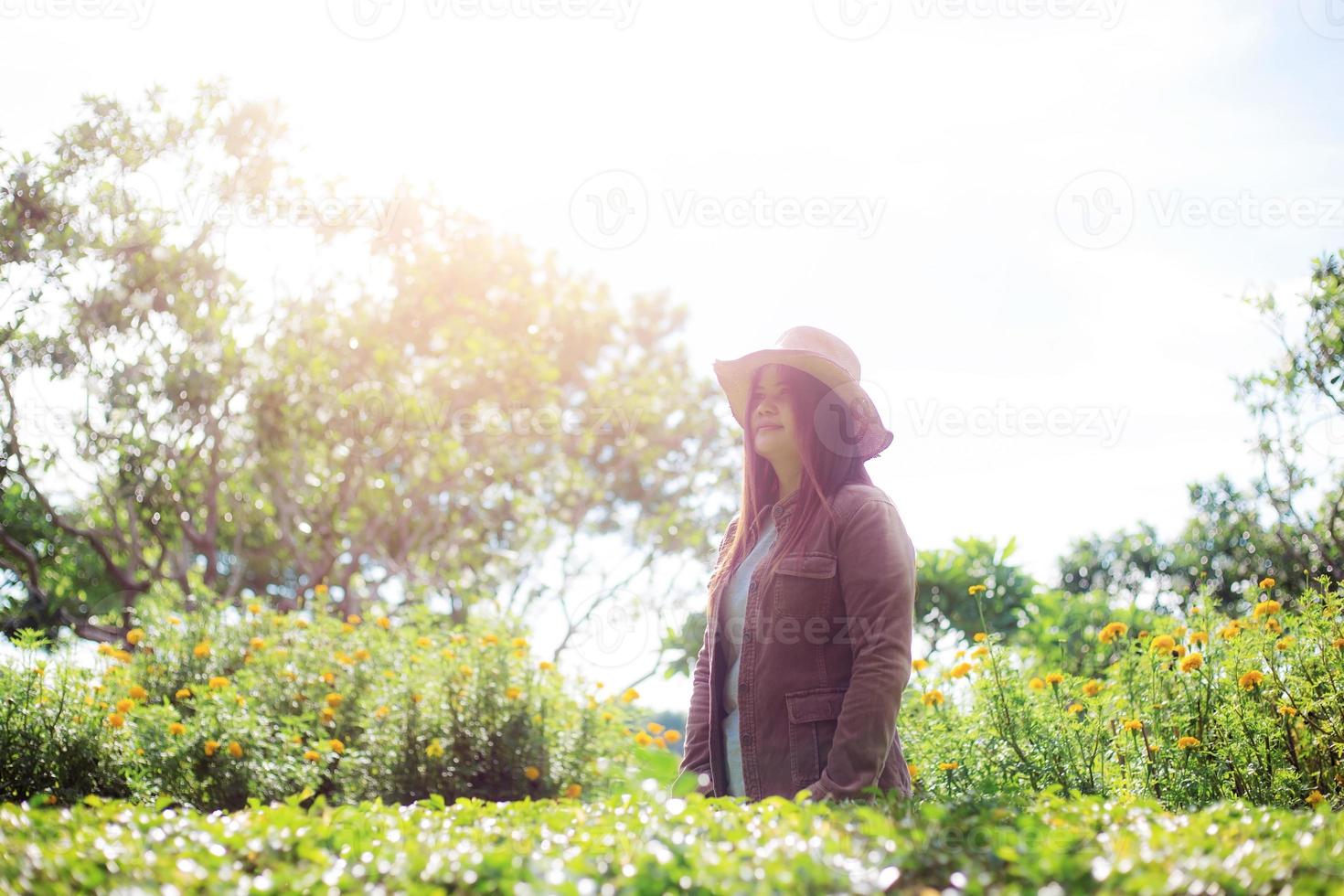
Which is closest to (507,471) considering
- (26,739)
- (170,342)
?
(170,342)

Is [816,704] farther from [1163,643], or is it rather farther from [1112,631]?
[1112,631]

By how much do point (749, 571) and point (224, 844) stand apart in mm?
1648

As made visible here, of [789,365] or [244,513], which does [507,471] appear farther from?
[789,365]

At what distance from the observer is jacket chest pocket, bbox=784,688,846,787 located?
103 inches

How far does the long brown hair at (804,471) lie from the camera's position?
2.90 m

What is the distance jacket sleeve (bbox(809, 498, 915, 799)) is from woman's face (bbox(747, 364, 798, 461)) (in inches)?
16.1

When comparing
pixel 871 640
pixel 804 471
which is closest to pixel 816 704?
pixel 871 640

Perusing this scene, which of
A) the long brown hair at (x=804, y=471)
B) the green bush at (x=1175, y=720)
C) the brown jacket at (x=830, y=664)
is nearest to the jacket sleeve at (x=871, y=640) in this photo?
the brown jacket at (x=830, y=664)

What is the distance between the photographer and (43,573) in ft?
36.1

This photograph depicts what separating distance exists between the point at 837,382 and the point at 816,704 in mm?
1002

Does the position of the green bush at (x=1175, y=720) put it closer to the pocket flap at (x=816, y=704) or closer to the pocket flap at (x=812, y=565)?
the pocket flap at (x=816, y=704)

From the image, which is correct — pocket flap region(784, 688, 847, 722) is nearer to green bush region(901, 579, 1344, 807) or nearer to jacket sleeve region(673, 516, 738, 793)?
jacket sleeve region(673, 516, 738, 793)

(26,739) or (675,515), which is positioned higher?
(675,515)

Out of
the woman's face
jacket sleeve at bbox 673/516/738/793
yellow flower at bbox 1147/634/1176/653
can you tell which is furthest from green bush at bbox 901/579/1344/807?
the woman's face
